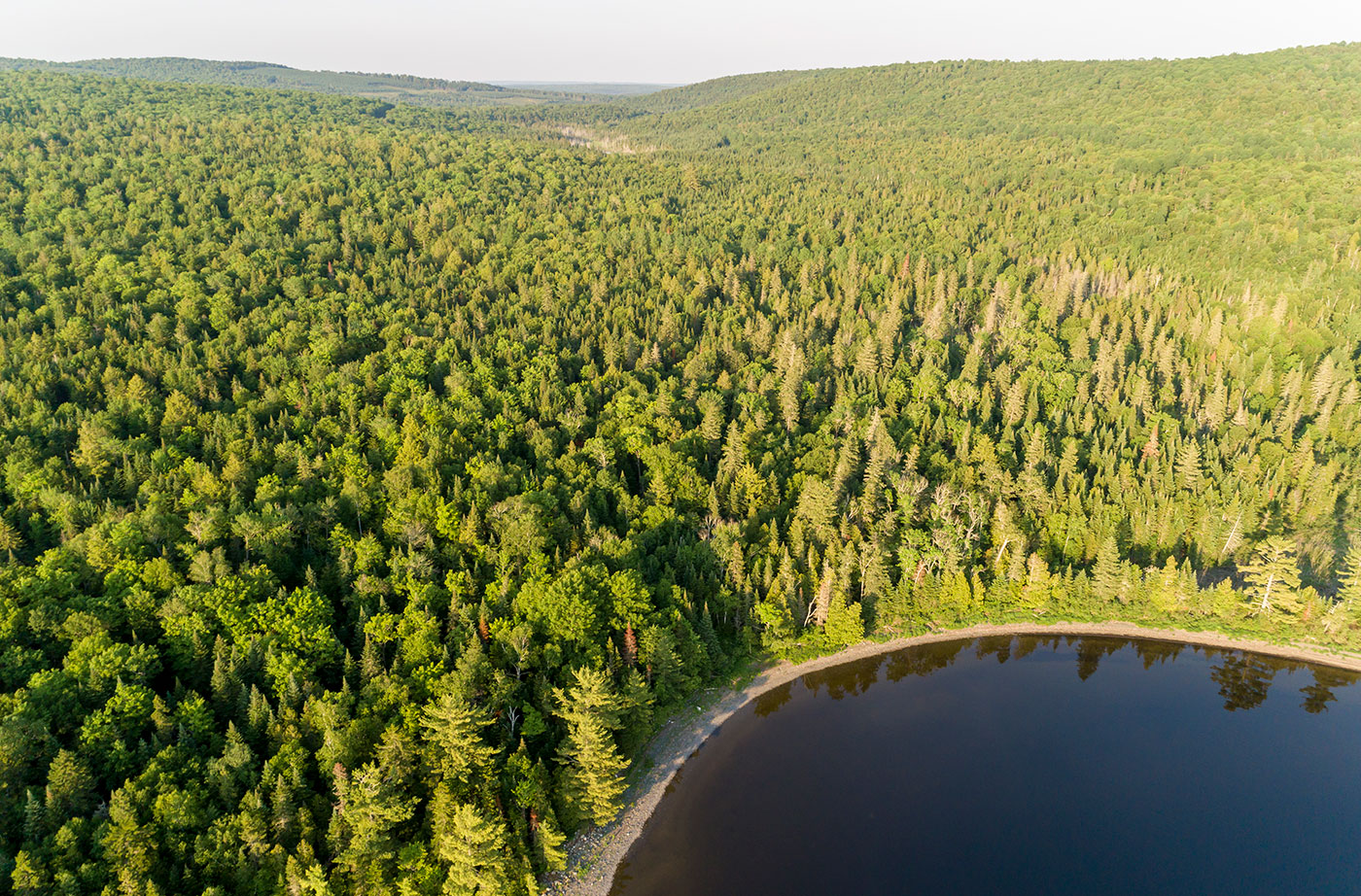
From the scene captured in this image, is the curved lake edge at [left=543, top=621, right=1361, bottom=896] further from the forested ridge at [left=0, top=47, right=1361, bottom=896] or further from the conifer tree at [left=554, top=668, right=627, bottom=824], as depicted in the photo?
the conifer tree at [left=554, top=668, right=627, bottom=824]

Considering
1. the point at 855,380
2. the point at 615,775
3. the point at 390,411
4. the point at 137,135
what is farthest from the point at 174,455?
the point at 137,135

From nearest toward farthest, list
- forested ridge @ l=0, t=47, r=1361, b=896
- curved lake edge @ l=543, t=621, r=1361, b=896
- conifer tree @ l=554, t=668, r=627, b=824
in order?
forested ridge @ l=0, t=47, r=1361, b=896 → curved lake edge @ l=543, t=621, r=1361, b=896 → conifer tree @ l=554, t=668, r=627, b=824

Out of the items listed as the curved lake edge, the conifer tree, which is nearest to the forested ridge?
the conifer tree

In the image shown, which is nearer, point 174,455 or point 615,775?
point 615,775

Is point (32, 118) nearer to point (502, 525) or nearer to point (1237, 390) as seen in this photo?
point (502, 525)

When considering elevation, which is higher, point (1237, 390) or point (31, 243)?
point (31, 243)

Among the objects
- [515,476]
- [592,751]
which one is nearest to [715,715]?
[592,751]

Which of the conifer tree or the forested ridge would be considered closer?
the forested ridge
